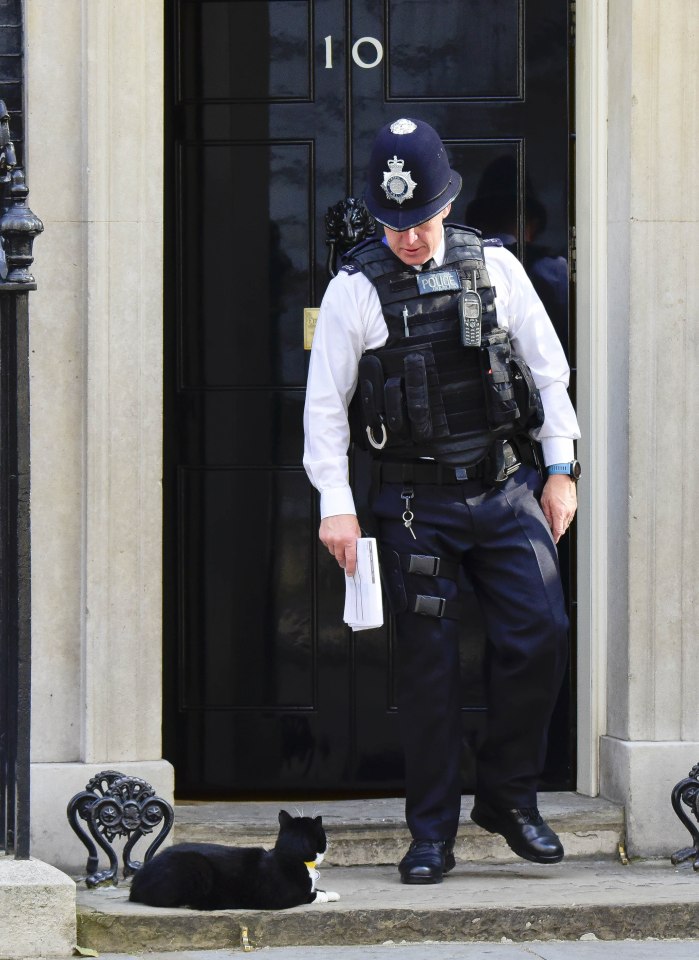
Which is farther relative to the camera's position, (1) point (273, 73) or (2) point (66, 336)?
(1) point (273, 73)

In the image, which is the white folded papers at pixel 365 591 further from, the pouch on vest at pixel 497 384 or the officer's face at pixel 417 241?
the officer's face at pixel 417 241

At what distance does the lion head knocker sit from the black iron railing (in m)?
1.48

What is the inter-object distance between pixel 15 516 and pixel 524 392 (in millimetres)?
1484

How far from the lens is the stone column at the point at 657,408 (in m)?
5.70

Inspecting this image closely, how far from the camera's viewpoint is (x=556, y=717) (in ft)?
20.0

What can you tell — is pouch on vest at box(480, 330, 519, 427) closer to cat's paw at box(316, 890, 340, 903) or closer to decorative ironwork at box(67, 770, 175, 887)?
cat's paw at box(316, 890, 340, 903)

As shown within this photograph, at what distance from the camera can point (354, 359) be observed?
5008mm

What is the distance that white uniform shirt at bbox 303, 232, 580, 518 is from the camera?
16.3 feet

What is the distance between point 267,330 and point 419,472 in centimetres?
120

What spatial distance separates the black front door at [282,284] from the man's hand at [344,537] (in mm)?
1101

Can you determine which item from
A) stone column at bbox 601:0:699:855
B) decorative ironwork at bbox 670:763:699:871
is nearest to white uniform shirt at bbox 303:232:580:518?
stone column at bbox 601:0:699:855

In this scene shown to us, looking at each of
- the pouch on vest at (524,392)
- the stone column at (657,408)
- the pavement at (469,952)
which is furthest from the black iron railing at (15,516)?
the stone column at (657,408)

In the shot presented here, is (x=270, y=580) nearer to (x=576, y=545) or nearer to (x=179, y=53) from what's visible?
(x=576, y=545)

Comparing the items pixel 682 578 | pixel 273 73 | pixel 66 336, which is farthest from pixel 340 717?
pixel 273 73
